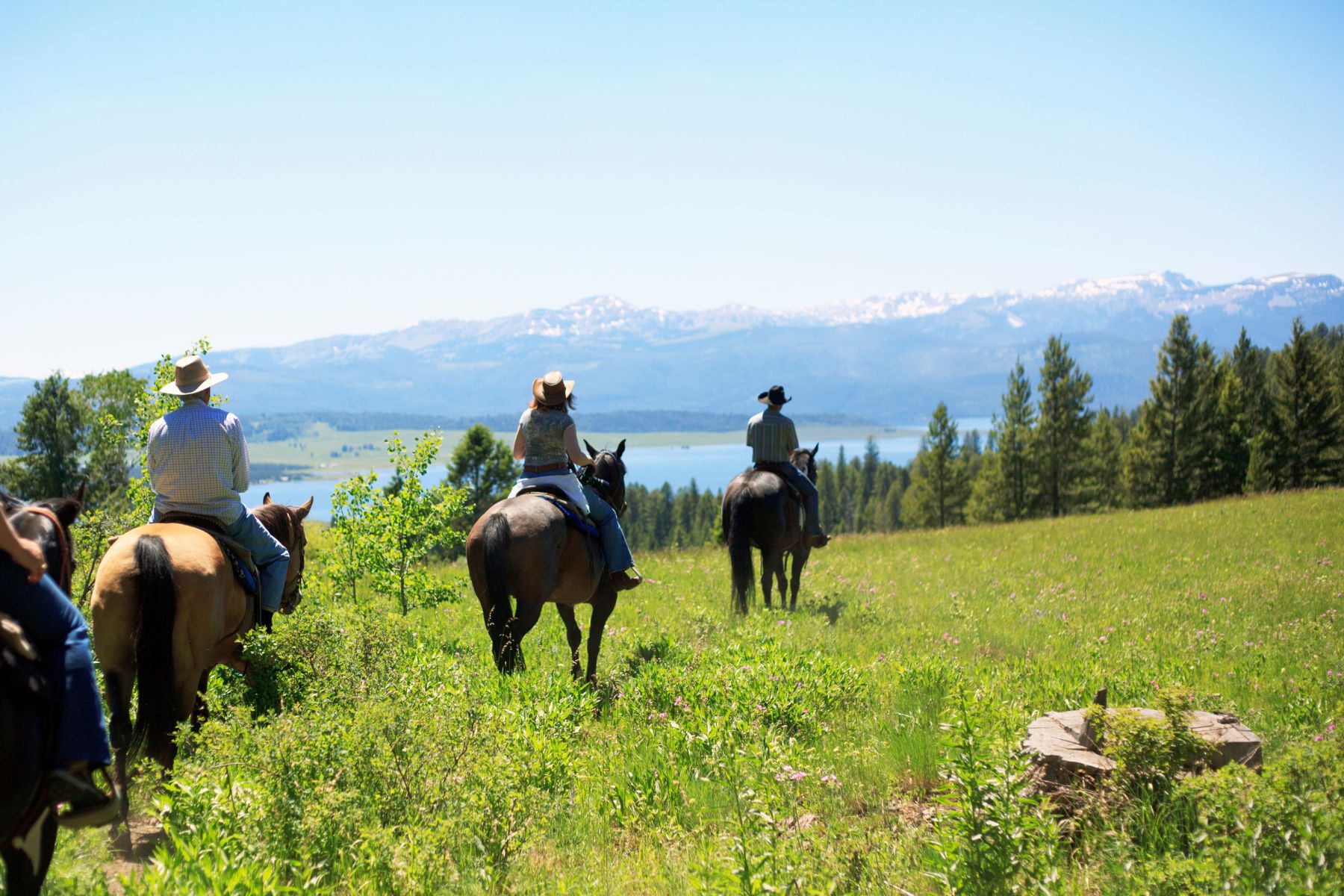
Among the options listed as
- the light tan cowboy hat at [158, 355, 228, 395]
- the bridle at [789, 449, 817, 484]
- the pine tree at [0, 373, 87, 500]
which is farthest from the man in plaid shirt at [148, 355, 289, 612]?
the pine tree at [0, 373, 87, 500]

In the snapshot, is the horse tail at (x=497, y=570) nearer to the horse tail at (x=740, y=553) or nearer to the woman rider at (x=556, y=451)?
the woman rider at (x=556, y=451)

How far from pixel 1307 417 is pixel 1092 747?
198ft

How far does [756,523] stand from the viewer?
14.0m

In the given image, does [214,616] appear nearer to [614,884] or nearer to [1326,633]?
[614,884]

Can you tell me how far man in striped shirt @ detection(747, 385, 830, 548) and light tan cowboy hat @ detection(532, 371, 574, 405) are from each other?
19.1 feet

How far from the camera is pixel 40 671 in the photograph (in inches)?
148

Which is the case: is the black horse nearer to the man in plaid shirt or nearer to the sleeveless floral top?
the man in plaid shirt

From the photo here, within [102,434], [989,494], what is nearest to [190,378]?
[102,434]

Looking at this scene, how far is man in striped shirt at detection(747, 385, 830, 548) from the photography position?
1465cm

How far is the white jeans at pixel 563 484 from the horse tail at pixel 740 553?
477cm

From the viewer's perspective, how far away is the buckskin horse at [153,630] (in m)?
5.88

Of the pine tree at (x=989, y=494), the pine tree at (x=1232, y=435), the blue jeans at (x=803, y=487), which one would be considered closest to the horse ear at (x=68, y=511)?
the blue jeans at (x=803, y=487)

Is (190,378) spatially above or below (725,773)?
above

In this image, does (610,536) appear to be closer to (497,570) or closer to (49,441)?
(497,570)
